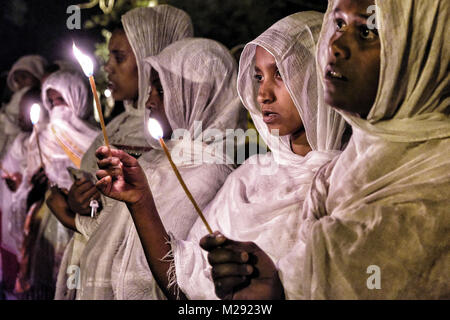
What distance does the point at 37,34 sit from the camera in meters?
5.39

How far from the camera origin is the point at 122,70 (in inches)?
132

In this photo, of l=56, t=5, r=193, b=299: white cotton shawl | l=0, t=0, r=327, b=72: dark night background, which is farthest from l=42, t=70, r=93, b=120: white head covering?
l=56, t=5, r=193, b=299: white cotton shawl

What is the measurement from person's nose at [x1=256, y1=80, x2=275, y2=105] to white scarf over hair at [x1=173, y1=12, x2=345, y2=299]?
7 cm

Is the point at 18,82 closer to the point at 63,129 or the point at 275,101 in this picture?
the point at 63,129

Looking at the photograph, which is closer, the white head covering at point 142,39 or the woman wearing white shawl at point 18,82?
the white head covering at point 142,39

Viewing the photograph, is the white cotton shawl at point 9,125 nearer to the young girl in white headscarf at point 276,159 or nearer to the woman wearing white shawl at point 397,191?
the young girl in white headscarf at point 276,159

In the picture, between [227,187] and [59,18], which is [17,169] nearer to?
[59,18]

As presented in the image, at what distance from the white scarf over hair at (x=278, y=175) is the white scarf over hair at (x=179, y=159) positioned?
0.40 meters

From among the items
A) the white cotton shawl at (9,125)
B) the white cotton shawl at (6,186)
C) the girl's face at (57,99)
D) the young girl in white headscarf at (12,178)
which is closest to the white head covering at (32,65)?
the white cotton shawl at (9,125)

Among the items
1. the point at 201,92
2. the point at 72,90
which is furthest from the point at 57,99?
the point at 201,92

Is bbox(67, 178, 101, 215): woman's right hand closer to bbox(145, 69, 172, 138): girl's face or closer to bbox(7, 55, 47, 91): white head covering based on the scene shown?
bbox(145, 69, 172, 138): girl's face

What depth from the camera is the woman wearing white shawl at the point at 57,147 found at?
4.13 metres
